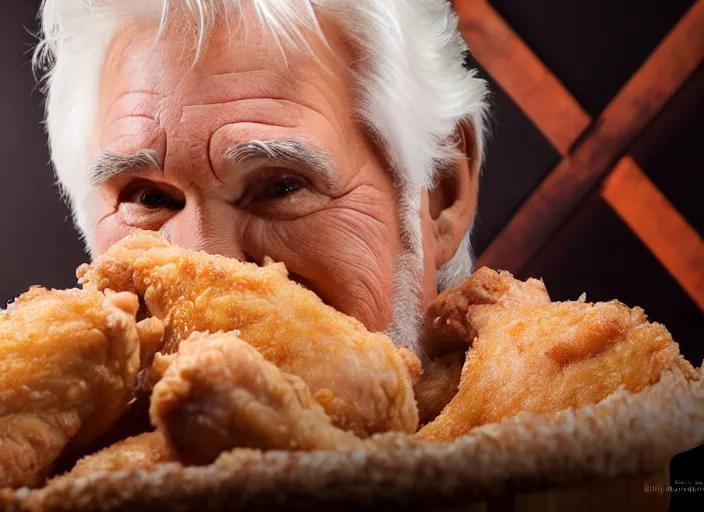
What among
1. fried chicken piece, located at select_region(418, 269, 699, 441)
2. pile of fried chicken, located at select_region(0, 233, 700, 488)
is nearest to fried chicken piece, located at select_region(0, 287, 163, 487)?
pile of fried chicken, located at select_region(0, 233, 700, 488)

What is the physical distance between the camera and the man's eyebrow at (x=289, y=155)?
2.68 ft

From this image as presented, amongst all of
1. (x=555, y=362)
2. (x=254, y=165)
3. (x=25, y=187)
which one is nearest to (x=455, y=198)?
(x=254, y=165)

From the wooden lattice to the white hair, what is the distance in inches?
18.3

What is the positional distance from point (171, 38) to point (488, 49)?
92 cm

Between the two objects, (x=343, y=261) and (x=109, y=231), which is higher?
(x=343, y=261)

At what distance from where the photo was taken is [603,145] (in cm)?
158

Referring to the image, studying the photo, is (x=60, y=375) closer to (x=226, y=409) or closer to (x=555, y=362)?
(x=226, y=409)

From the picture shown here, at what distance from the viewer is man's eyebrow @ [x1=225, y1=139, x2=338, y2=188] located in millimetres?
816

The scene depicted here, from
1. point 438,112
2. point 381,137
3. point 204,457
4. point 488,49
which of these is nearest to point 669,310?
point 488,49

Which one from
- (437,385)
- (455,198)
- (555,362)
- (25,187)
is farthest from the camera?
(25,187)

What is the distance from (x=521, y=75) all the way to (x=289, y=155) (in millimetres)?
915

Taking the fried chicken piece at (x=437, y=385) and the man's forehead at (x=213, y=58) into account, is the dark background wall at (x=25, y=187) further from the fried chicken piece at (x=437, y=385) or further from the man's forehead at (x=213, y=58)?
the fried chicken piece at (x=437, y=385)

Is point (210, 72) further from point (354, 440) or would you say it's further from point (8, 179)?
point (8, 179)

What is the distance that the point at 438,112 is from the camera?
106 centimetres
